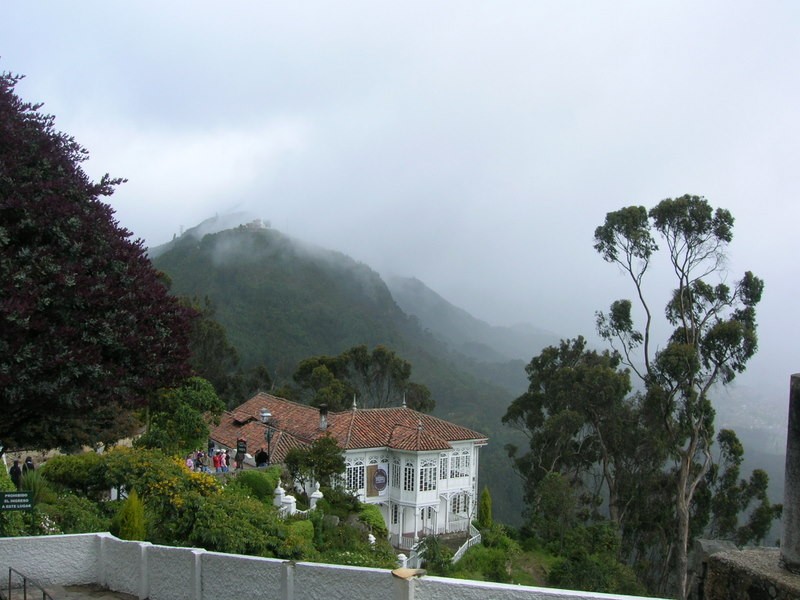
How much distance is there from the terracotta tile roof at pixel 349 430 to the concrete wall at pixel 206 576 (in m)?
19.1

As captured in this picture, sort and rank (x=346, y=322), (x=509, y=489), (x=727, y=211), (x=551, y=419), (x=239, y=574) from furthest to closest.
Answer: (x=346, y=322)
(x=509, y=489)
(x=551, y=419)
(x=727, y=211)
(x=239, y=574)

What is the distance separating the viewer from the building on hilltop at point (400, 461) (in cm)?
3102

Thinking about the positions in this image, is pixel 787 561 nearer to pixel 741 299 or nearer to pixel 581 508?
pixel 741 299

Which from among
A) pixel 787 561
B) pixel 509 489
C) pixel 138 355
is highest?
pixel 138 355

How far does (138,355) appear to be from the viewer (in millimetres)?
10320

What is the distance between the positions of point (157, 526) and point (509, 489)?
5299 cm

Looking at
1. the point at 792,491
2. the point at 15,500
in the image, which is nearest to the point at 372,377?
the point at 15,500

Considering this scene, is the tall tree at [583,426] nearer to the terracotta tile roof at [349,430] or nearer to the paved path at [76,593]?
the terracotta tile roof at [349,430]

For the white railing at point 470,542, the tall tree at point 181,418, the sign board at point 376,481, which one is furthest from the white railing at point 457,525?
the tall tree at point 181,418

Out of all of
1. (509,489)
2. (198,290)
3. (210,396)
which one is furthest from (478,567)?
(198,290)

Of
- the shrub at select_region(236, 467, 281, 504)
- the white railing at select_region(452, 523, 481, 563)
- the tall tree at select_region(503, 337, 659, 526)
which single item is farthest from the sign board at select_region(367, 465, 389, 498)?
the shrub at select_region(236, 467, 281, 504)

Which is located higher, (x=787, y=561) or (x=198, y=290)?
(x=198, y=290)

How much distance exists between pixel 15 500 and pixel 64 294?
9.73ft

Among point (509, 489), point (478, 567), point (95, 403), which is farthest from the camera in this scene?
point (509, 489)
